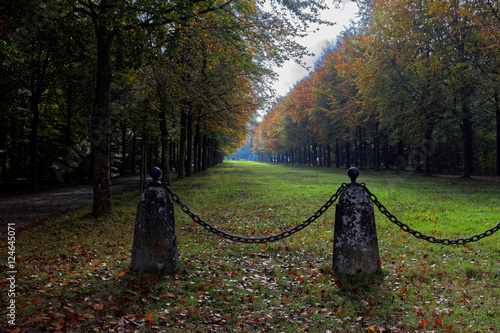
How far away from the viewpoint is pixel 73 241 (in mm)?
7020

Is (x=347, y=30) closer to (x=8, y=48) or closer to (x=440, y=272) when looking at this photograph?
(x=8, y=48)

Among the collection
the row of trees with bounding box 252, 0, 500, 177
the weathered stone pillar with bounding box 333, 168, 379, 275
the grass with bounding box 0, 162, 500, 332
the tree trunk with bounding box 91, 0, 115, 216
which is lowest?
the grass with bounding box 0, 162, 500, 332

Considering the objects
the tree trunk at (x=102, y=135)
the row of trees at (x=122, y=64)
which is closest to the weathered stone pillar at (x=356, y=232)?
the row of trees at (x=122, y=64)

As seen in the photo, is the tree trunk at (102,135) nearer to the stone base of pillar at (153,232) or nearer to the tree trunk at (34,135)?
the stone base of pillar at (153,232)

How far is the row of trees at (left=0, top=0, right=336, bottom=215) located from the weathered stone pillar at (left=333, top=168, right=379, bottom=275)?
262 inches

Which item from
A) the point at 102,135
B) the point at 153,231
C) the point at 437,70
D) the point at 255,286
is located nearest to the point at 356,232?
the point at 255,286

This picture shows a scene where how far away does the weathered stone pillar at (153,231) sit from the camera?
4875mm

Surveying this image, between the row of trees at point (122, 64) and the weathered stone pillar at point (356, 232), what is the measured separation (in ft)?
21.8

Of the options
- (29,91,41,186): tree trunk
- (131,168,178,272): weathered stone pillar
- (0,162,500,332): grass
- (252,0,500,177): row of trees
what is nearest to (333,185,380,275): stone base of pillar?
(0,162,500,332): grass

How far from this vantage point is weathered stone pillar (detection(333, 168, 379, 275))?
4.81m

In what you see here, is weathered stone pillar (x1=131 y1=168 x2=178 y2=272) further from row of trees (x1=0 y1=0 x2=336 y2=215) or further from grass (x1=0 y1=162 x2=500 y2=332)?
row of trees (x1=0 y1=0 x2=336 y2=215)

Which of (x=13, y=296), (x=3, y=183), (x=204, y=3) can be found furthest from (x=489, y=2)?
(x=3, y=183)

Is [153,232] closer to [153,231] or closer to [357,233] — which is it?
[153,231]

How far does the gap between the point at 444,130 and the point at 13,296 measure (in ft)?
98.8
